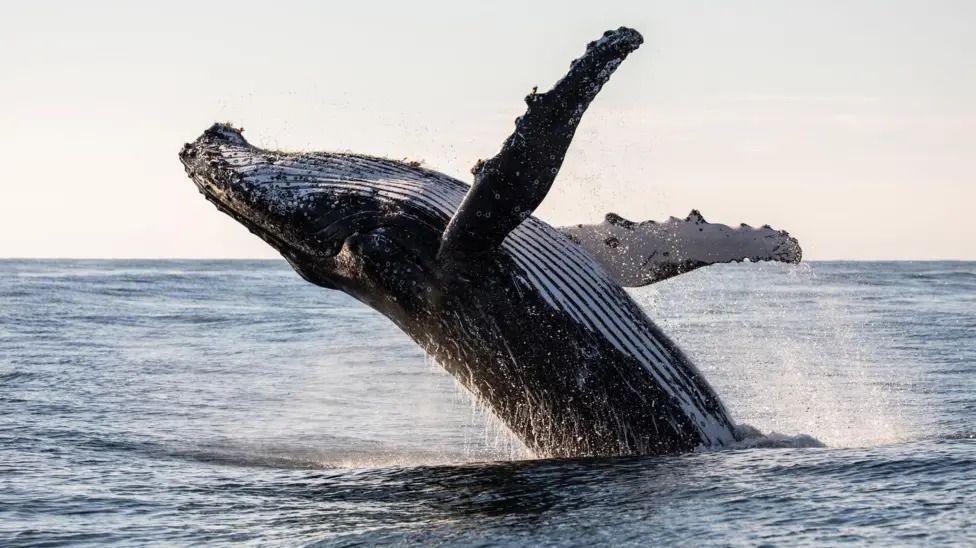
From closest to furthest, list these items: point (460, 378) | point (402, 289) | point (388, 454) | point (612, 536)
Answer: point (612, 536)
point (402, 289)
point (460, 378)
point (388, 454)

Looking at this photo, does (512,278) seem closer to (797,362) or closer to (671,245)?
(671,245)

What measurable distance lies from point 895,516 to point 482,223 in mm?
2885

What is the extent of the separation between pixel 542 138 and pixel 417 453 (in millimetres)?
3683

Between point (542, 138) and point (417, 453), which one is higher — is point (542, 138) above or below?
above

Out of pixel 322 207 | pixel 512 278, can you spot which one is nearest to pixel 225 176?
pixel 322 207

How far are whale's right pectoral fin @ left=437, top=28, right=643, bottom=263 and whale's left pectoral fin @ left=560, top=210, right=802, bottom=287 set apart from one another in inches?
62.0

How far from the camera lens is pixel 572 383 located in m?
7.72

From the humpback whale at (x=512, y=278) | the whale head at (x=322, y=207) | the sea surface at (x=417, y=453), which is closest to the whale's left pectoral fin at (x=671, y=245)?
the humpback whale at (x=512, y=278)

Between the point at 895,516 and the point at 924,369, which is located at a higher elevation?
the point at 924,369

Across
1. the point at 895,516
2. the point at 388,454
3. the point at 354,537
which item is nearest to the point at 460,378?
the point at 388,454

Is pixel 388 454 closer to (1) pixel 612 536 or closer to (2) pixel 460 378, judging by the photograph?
(2) pixel 460 378

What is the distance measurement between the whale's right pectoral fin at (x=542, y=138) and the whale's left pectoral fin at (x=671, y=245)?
1576 millimetres

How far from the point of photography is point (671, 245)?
835cm

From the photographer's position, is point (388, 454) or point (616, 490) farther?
point (388, 454)
